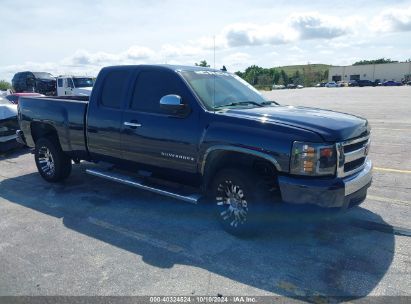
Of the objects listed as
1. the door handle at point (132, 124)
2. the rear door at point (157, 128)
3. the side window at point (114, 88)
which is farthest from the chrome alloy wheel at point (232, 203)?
the side window at point (114, 88)

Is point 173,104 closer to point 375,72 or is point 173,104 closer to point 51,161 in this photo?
point 51,161

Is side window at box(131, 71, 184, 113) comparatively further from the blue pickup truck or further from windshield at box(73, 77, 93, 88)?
windshield at box(73, 77, 93, 88)

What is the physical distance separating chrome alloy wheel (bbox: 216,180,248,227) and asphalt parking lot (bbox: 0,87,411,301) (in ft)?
0.75

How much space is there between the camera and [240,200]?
176 inches

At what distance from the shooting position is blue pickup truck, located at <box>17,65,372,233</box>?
3971mm

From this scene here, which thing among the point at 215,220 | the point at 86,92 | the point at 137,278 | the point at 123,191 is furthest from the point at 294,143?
the point at 86,92

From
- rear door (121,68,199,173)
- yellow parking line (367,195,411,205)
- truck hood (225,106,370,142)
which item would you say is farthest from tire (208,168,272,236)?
yellow parking line (367,195,411,205)

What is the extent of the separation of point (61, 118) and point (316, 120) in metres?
4.13

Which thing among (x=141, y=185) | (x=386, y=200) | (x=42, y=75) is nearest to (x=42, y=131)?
(x=141, y=185)

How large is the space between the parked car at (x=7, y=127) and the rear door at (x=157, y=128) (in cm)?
556

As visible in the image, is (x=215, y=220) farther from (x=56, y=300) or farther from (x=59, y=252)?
(x=56, y=300)

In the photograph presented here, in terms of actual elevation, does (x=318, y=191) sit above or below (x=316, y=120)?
below

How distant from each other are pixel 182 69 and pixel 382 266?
3.33m

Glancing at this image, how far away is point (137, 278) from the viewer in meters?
3.74
